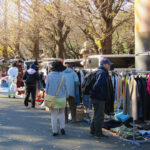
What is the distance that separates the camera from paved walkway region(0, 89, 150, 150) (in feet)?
18.0

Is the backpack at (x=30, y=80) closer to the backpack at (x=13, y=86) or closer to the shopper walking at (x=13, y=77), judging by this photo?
the shopper walking at (x=13, y=77)

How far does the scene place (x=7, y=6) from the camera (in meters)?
28.0

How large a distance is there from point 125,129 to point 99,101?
117 cm

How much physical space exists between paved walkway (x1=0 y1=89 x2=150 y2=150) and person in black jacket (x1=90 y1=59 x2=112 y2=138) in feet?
1.33

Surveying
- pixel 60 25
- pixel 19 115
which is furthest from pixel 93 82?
pixel 60 25

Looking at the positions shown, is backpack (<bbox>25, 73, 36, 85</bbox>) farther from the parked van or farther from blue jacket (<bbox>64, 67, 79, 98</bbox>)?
the parked van

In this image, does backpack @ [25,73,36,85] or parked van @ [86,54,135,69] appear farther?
parked van @ [86,54,135,69]

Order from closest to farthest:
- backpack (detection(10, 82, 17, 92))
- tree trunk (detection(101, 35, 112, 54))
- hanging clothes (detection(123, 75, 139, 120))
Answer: hanging clothes (detection(123, 75, 139, 120)) < backpack (detection(10, 82, 17, 92)) < tree trunk (detection(101, 35, 112, 54))

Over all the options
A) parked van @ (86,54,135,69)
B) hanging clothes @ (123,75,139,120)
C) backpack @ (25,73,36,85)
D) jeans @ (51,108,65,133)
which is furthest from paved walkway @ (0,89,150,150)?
parked van @ (86,54,135,69)

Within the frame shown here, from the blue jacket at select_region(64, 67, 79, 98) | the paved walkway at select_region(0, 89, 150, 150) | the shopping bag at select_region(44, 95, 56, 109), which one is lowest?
the paved walkway at select_region(0, 89, 150, 150)

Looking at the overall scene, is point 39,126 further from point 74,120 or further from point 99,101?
point 99,101

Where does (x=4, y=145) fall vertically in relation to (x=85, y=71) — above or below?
below

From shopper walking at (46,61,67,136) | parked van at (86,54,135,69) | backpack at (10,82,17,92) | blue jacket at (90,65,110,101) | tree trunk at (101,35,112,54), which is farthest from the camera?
tree trunk at (101,35,112,54)

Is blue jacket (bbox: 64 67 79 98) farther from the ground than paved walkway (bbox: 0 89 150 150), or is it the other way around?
blue jacket (bbox: 64 67 79 98)
